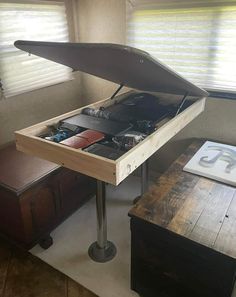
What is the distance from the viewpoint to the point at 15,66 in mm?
2166

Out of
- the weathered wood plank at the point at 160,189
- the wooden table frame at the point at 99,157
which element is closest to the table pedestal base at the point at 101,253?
the wooden table frame at the point at 99,157

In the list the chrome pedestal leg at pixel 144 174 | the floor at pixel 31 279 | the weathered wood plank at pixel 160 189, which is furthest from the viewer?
the chrome pedestal leg at pixel 144 174

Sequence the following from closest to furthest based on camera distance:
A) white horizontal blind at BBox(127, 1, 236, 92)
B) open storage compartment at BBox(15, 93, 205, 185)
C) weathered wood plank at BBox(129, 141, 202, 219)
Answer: open storage compartment at BBox(15, 93, 205, 185), weathered wood plank at BBox(129, 141, 202, 219), white horizontal blind at BBox(127, 1, 236, 92)

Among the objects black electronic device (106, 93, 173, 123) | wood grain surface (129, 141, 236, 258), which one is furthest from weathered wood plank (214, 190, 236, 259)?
black electronic device (106, 93, 173, 123)

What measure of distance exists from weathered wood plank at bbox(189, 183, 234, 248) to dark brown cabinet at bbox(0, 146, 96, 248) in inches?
40.7

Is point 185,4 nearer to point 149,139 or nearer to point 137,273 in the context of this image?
point 149,139

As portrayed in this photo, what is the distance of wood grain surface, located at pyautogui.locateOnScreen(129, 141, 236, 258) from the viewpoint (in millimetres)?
1246

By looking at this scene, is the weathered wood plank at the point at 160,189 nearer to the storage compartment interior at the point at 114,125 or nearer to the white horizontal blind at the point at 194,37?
the storage compartment interior at the point at 114,125

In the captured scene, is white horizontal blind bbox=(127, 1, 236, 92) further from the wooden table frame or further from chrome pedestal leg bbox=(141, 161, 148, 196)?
chrome pedestal leg bbox=(141, 161, 148, 196)

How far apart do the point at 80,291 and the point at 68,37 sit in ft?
7.28

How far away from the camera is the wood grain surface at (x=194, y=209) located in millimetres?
1246

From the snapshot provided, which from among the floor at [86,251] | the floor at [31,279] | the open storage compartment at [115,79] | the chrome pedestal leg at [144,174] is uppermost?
the open storage compartment at [115,79]

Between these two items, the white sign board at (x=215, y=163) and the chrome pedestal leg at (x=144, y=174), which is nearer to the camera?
the white sign board at (x=215, y=163)

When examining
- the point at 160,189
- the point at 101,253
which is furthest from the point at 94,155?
the point at 101,253
